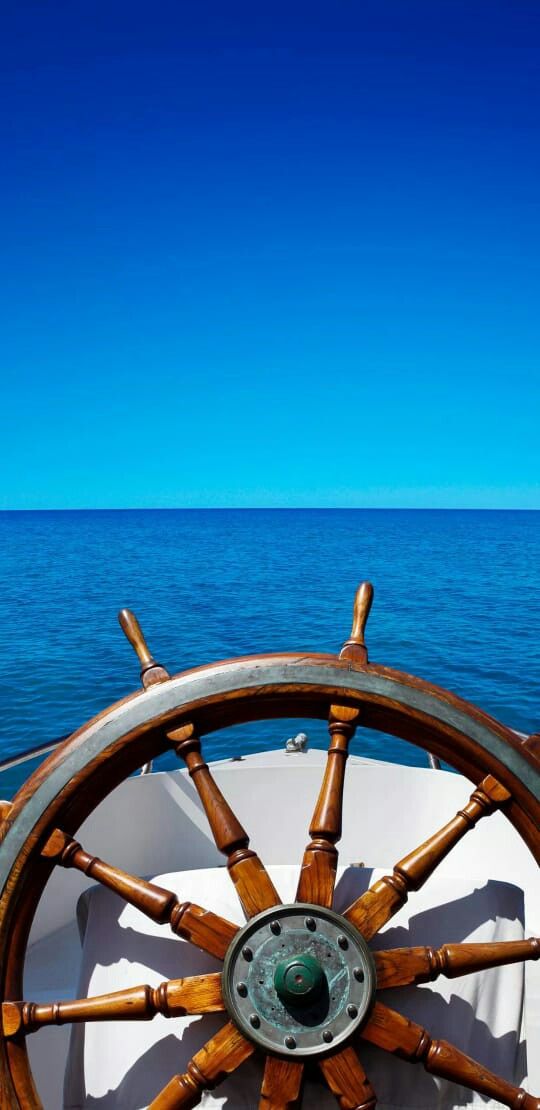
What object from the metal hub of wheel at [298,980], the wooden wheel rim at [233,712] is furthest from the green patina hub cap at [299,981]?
the wooden wheel rim at [233,712]

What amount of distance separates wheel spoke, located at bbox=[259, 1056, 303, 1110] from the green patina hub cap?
0.09 meters

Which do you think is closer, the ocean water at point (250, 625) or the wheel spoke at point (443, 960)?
the wheel spoke at point (443, 960)

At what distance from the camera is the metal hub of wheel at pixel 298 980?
111cm

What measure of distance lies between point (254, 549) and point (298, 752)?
32562mm

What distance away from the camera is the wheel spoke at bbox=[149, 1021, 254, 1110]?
1.13 meters

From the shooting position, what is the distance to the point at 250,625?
565 inches

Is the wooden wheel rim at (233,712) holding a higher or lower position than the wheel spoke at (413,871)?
higher

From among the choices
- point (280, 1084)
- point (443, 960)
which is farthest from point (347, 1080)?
point (443, 960)

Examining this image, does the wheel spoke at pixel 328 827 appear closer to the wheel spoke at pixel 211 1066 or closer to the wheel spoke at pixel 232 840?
the wheel spoke at pixel 232 840

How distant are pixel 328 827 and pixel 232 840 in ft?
0.44

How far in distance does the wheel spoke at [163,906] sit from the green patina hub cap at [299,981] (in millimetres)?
100

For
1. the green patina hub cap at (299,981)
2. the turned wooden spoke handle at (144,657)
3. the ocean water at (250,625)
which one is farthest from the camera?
the ocean water at (250,625)

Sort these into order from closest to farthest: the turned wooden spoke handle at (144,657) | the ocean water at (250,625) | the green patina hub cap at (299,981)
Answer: the green patina hub cap at (299,981), the turned wooden spoke handle at (144,657), the ocean water at (250,625)

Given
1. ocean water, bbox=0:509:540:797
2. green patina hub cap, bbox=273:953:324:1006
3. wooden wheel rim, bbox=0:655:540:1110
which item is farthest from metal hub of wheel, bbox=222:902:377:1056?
ocean water, bbox=0:509:540:797
